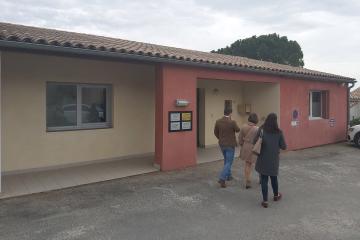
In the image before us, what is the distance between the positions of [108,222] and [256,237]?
2.03 metres

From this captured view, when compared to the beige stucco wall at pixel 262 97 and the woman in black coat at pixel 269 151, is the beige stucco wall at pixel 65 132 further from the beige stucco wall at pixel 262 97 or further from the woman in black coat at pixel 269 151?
the woman in black coat at pixel 269 151

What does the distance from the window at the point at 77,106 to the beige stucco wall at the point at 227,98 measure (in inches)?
144

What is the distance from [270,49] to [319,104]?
23.2 metres

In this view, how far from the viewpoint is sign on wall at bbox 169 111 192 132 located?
7906mm

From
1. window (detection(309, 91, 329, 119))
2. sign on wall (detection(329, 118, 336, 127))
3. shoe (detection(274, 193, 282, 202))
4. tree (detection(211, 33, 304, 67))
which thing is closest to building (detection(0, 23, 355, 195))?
window (detection(309, 91, 329, 119))

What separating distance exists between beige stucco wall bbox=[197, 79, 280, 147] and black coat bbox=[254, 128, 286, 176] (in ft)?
18.6

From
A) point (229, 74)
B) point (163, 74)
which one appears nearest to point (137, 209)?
point (163, 74)

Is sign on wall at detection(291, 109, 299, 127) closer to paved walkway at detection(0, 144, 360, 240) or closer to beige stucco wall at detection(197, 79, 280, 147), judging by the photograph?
beige stucco wall at detection(197, 79, 280, 147)

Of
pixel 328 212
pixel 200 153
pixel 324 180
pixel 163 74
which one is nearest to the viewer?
pixel 328 212

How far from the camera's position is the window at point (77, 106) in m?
7.94

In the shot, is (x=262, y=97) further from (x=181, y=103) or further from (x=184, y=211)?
(x=184, y=211)

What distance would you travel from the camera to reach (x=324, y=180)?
7.16m

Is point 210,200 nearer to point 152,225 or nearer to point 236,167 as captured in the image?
point 152,225

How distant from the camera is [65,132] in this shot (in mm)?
8016
